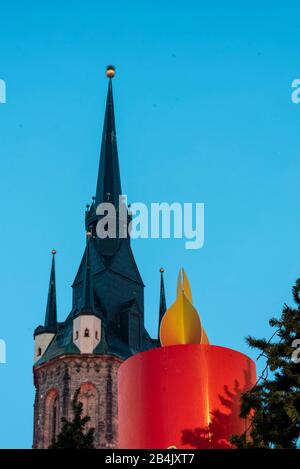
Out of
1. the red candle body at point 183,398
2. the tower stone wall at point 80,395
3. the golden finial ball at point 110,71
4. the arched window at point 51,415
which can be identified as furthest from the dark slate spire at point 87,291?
the red candle body at point 183,398

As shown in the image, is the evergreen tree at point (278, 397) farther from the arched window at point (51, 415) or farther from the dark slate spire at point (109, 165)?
the dark slate spire at point (109, 165)

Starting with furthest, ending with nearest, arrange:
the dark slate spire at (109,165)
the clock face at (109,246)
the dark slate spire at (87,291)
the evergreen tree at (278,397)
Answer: the dark slate spire at (109,165) → the clock face at (109,246) → the dark slate spire at (87,291) → the evergreen tree at (278,397)

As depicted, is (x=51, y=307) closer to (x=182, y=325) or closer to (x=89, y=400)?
(x=89, y=400)

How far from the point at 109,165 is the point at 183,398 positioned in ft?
178

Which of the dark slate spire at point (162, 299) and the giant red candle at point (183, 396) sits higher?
the dark slate spire at point (162, 299)

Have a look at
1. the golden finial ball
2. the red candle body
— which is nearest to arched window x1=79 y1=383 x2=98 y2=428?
the golden finial ball

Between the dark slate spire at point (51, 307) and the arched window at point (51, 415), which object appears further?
the dark slate spire at point (51, 307)

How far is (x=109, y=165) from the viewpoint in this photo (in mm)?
67812

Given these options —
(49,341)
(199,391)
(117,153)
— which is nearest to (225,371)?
(199,391)

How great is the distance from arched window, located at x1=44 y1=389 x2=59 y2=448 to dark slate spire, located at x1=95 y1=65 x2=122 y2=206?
13.8 metres

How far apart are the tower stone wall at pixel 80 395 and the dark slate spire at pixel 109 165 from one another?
41.0 ft

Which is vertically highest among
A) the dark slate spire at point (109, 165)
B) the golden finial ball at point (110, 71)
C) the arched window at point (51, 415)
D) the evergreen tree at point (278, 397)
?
the golden finial ball at point (110, 71)

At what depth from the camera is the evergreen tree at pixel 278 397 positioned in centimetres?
1326
